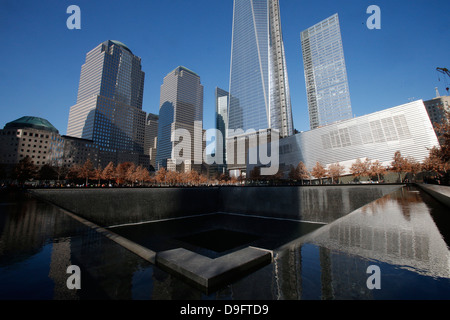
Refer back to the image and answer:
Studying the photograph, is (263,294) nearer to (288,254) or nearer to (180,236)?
(288,254)

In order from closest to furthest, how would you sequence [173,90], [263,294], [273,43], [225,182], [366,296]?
[366,296] < [263,294] < [225,182] < [273,43] < [173,90]

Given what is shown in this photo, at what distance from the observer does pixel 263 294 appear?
2.50 m

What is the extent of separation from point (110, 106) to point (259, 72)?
348 ft

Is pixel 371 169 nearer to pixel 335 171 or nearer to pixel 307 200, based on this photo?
pixel 335 171

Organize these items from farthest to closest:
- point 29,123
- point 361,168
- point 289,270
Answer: point 29,123 < point 361,168 < point 289,270

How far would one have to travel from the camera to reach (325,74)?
13175 centimetres

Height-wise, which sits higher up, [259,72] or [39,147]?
[259,72]

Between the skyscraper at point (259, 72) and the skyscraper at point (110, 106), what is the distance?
76.2 metres

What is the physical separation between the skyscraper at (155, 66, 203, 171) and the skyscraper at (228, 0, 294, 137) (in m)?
46.7

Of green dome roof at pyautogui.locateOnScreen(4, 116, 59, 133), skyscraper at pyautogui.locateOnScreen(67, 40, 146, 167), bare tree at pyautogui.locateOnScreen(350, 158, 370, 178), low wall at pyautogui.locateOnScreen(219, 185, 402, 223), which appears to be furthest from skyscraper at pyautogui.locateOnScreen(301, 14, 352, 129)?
green dome roof at pyautogui.locateOnScreen(4, 116, 59, 133)

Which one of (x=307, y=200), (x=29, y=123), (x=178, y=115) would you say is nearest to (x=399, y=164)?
(x=307, y=200)

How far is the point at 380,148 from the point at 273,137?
62.6 m

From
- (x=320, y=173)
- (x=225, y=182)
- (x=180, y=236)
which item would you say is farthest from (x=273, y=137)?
(x=180, y=236)

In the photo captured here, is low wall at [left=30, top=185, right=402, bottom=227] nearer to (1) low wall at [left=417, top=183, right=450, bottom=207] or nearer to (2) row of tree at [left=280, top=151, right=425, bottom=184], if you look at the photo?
(1) low wall at [left=417, top=183, right=450, bottom=207]
